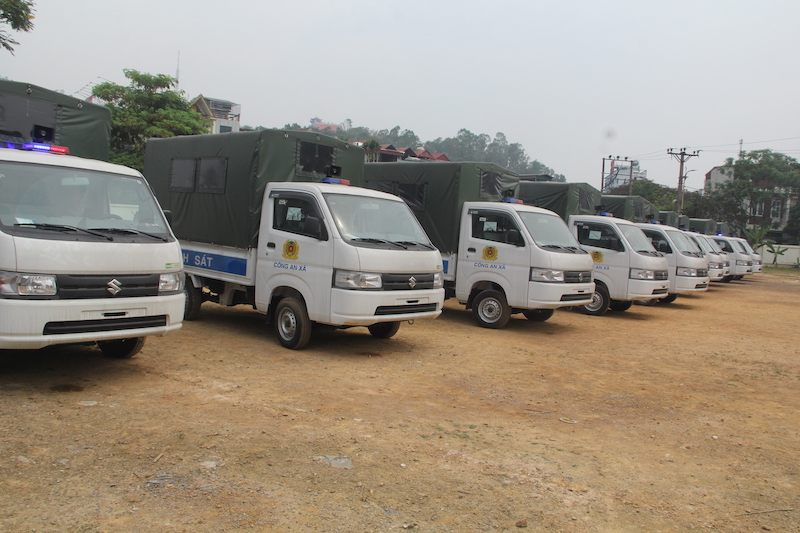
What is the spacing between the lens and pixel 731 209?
55219 mm

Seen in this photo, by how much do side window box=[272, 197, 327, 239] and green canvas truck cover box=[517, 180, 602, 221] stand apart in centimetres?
794

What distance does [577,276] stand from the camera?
424 inches

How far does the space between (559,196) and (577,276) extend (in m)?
5.04

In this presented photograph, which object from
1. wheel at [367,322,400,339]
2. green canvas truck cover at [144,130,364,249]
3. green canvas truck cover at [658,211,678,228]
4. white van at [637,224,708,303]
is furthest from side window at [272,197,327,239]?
green canvas truck cover at [658,211,678,228]

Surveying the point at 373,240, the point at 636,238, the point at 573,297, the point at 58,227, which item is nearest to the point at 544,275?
the point at 573,297

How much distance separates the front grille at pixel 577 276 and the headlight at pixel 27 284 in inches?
304

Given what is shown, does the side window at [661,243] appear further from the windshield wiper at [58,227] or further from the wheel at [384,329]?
the windshield wiper at [58,227]

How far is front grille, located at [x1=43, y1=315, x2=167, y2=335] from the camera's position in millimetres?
5320

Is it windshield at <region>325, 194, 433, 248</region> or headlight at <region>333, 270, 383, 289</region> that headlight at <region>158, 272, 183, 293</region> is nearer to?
headlight at <region>333, 270, 383, 289</region>

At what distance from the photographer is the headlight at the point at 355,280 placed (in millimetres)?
7531

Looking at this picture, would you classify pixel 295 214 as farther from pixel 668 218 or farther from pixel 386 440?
pixel 668 218

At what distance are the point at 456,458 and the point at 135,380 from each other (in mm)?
3400

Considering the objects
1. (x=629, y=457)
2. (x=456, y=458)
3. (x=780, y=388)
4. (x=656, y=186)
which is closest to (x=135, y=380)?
(x=456, y=458)

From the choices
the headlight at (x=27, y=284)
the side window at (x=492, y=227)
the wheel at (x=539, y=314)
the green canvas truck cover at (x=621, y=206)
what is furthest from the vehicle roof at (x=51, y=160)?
the green canvas truck cover at (x=621, y=206)
